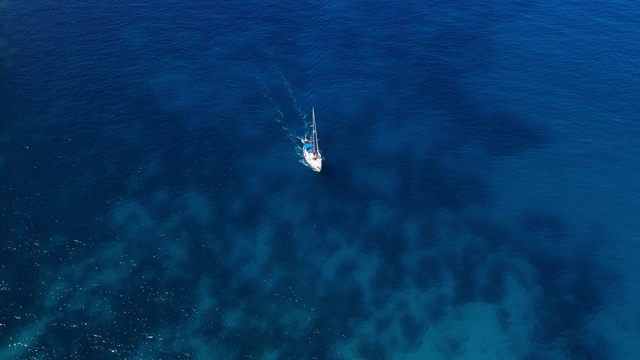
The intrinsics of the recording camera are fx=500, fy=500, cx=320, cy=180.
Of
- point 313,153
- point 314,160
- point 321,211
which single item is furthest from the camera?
point 313,153

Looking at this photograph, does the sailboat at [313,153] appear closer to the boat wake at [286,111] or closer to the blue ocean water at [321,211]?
the boat wake at [286,111]

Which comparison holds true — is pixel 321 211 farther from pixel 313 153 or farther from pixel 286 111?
pixel 286 111

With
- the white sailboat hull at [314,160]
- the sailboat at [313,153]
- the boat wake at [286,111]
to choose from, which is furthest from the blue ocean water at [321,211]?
the sailboat at [313,153]

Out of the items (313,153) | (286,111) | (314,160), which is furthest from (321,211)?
(286,111)

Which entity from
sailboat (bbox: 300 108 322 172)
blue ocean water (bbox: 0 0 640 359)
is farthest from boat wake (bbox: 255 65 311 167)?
sailboat (bbox: 300 108 322 172)

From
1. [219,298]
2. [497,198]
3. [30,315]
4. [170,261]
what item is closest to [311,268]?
[219,298]

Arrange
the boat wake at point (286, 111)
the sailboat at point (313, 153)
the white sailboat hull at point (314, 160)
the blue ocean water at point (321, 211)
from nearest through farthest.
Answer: the blue ocean water at point (321, 211), the white sailboat hull at point (314, 160), the sailboat at point (313, 153), the boat wake at point (286, 111)

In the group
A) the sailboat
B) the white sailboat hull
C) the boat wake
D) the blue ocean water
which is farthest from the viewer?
the boat wake

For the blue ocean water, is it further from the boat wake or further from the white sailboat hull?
the white sailboat hull
